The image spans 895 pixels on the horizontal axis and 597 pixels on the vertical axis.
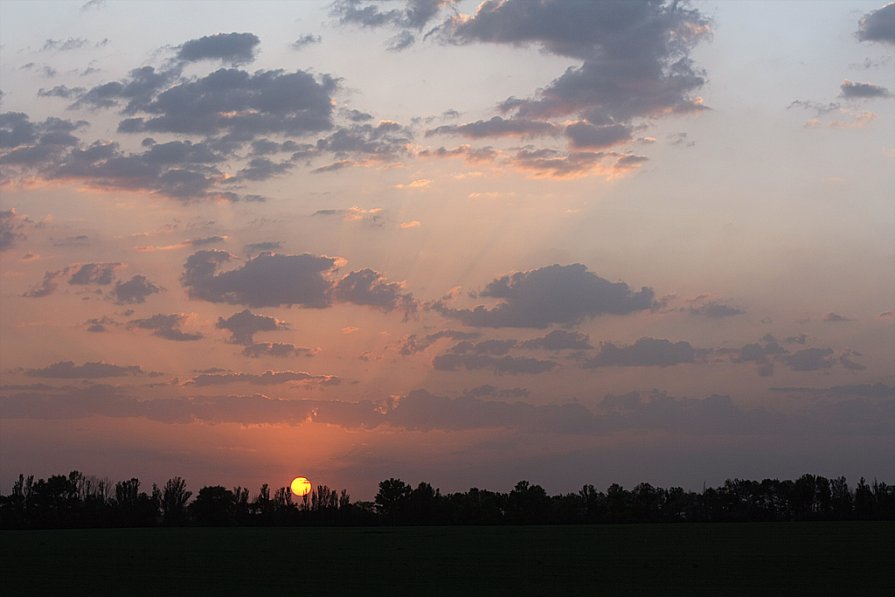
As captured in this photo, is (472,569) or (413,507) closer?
(472,569)

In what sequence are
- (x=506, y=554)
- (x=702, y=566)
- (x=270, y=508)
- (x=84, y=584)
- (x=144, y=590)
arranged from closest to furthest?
(x=144, y=590), (x=84, y=584), (x=702, y=566), (x=506, y=554), (x=270, y=508)

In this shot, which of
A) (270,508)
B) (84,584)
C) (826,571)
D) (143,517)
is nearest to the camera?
(84,584)

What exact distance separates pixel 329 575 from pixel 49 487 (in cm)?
14105

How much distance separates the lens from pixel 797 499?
197125 mm

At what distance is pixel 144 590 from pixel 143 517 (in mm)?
133149

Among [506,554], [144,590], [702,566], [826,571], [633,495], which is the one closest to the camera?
[144,590]

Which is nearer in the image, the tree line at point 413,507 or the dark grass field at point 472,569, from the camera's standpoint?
the dark grass field at point 472,569

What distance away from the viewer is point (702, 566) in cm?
4147

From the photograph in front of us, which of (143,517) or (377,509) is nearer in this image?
(143,517)

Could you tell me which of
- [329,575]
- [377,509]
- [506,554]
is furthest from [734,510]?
[329,575]

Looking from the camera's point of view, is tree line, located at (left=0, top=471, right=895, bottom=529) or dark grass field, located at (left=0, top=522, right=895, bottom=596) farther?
tree line, located at (left=0, top=471, right=895, bottom=529)

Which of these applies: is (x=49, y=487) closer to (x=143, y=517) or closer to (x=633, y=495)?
(x=143, y=517)

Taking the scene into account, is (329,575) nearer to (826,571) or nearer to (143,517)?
(826,571)

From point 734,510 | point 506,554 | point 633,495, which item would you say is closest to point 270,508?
point 633,495
